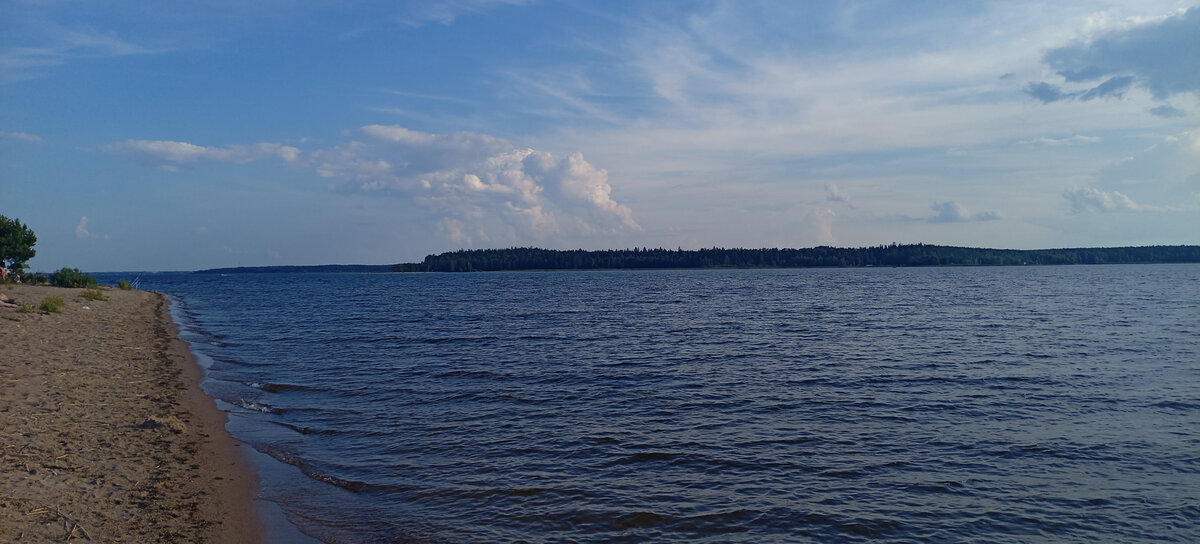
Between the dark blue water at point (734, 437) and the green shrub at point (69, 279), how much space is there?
155 ft

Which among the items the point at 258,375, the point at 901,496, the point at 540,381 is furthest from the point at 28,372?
the point at 901,496

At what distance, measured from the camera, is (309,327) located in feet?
140

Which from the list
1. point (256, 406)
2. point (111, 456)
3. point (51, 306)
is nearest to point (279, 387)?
point (256, 406)

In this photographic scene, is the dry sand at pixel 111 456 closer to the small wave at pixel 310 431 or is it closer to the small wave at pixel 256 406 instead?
the small wave at pixel 256 406

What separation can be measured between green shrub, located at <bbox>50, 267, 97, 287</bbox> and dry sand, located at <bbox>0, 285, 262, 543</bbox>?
53015 mm

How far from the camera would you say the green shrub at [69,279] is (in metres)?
65.2

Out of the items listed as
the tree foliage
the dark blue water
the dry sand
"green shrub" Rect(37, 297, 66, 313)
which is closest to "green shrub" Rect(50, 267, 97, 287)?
the tree foliage

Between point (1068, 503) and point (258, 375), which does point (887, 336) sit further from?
point (258, 375)

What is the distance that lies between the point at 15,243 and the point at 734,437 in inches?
2826

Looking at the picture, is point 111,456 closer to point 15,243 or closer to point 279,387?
point 279,387

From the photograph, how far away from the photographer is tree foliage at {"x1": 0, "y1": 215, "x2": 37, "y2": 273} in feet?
196

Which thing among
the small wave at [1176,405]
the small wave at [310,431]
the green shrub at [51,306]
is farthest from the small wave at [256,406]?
the small wave at [1176,405]

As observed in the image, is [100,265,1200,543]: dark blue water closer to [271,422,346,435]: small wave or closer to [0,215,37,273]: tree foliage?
[271,422,346,435]: small wave

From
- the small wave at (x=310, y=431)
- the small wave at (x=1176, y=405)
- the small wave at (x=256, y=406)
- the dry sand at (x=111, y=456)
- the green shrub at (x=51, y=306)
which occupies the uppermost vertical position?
the green shrub at (x=51, y=306)
